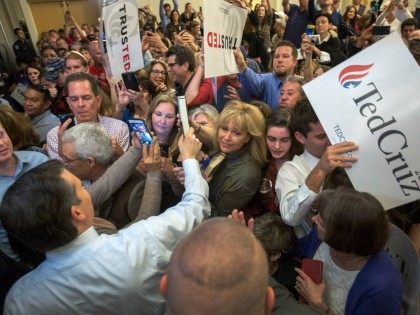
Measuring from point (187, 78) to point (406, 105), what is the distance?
7.65 feet

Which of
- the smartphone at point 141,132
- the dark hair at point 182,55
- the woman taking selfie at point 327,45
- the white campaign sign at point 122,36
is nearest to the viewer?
the smartphone at point 141,132

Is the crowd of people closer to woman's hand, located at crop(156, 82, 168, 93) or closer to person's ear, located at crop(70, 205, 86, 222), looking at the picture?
person's ear, located at crop(70, 205, 86, 222)

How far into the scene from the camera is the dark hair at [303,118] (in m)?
1.70

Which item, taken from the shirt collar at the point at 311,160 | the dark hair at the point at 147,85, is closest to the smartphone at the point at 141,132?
the shirt collar at the point at 311,160

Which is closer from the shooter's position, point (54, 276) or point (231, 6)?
point (54, 276)

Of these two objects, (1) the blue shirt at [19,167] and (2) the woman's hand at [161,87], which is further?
(2) the woman's hand at [161,87]

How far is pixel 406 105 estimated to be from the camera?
1.33m

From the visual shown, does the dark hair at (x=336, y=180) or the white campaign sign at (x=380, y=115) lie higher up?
the white campaign sign at (x=380, y=115)

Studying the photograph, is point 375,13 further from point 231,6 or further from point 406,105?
point 406,105

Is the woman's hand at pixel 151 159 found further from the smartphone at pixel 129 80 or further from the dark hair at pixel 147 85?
the dark hair at pixel 147 85

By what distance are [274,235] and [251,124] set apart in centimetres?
70

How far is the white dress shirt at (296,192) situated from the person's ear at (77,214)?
0.94m

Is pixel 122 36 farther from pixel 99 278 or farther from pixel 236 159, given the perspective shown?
pixel 99 278

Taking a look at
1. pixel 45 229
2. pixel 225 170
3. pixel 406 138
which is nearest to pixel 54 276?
pixel 45 229
